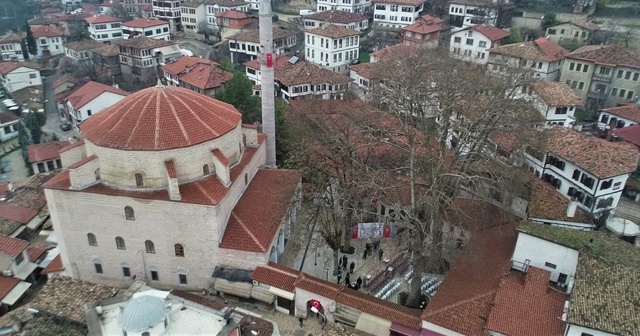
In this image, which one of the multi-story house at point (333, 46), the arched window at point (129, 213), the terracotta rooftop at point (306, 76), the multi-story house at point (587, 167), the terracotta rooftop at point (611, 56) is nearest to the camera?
the arched window at point (129, 213)

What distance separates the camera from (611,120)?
41.3 m

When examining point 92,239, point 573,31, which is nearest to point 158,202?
point 92,239

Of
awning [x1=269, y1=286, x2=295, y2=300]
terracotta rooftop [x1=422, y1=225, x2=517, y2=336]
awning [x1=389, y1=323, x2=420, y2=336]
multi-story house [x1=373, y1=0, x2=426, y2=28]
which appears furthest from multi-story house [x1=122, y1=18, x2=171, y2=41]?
Result: awning [x1=389, y1=323, x2=420, y2=336]

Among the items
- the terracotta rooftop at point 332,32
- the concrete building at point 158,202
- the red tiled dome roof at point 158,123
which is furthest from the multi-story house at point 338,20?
the concrete building at point 158,202

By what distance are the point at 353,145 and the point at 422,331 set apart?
10.3 meters

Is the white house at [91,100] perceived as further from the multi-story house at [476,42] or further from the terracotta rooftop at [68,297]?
the multi-story house at [476,42]

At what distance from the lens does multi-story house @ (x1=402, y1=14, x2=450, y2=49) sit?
62.0 meters

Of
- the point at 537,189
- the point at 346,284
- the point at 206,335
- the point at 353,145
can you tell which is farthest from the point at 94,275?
the point at 537,189

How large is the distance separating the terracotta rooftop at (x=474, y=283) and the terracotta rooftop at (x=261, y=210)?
9026 mm

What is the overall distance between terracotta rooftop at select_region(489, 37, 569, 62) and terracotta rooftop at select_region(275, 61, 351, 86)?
17.4m

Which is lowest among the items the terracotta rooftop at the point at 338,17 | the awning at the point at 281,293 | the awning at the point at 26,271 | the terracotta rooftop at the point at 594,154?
the awning at the point at 26,271

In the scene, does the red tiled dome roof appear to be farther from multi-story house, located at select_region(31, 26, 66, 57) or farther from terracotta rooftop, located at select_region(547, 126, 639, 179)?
multi-story house, located at select_region(31, 26, 66, 57)

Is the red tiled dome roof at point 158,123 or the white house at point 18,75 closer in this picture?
the red tiled dome roof at point 158,123

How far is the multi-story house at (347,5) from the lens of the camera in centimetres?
7856
